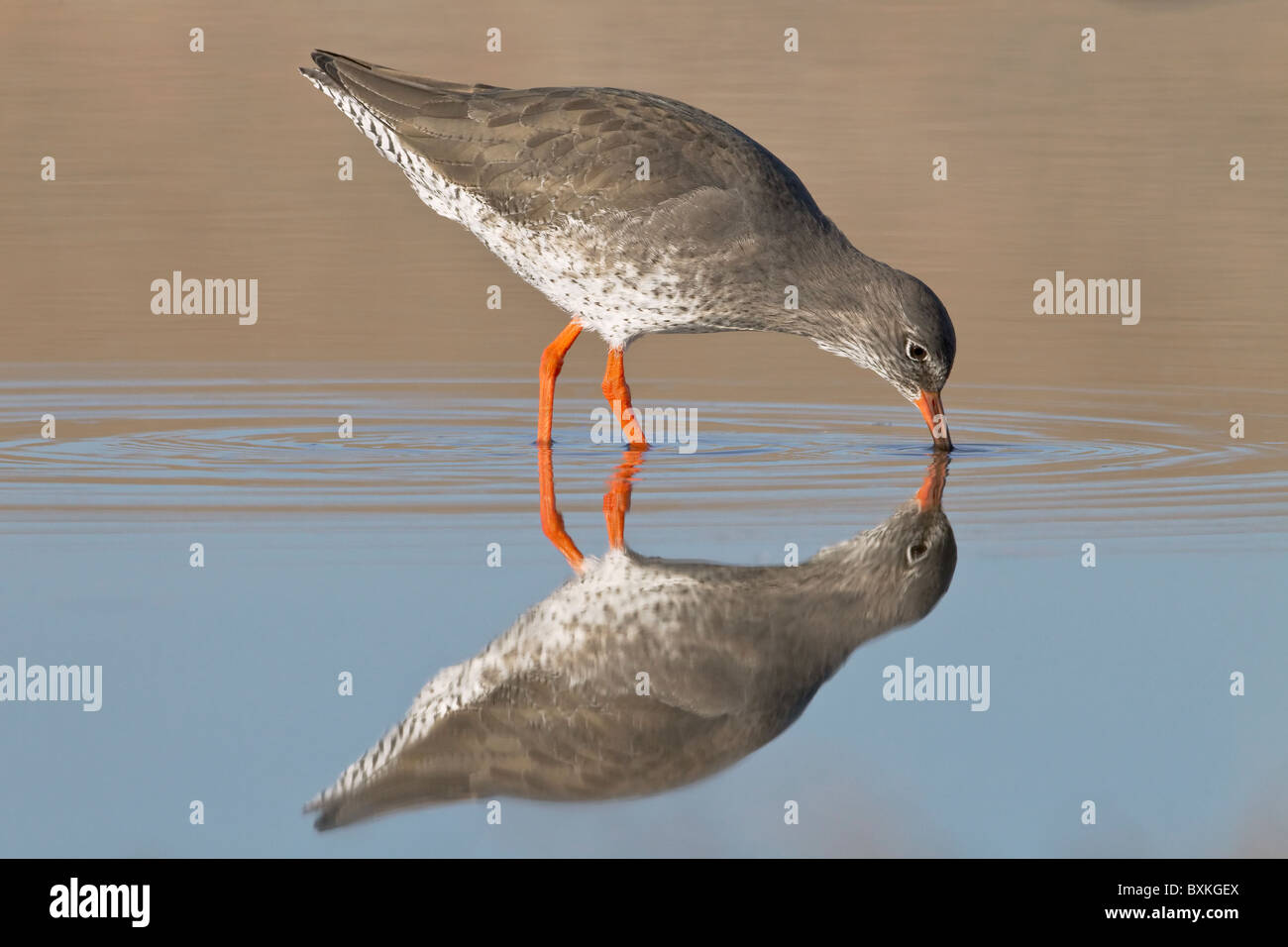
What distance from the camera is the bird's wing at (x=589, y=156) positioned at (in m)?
9.34

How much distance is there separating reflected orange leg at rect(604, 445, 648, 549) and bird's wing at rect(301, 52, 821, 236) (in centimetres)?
105

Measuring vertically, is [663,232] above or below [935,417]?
above

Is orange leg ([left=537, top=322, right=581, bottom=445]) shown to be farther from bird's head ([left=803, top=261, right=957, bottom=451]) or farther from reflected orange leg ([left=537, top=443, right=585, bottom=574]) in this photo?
bird's head ([left=803, top=261, right=957, bottom=451])

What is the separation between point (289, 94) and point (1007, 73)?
24.3ft

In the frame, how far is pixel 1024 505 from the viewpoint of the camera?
320 inches

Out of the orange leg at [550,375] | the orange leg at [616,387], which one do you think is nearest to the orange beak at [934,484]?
the orange leg at [616,387]

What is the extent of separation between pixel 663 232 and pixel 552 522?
77.7 inches

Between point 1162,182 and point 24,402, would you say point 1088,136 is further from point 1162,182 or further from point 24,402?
point 24,402

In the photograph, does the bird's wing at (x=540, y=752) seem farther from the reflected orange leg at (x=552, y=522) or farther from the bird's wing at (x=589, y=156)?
the bird's wing at (x=589, y=156)

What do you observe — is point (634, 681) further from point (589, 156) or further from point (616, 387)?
point (616, 387)

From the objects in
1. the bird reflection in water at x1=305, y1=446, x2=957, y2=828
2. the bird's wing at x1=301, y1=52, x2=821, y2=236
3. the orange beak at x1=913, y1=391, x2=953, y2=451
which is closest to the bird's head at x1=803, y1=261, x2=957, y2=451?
the orange beak at x1=913, y1=391, x2=953, y2=451

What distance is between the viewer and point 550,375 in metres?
10.2

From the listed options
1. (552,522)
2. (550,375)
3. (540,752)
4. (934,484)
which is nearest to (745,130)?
(550,375)

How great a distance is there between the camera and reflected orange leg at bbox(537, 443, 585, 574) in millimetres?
7242
